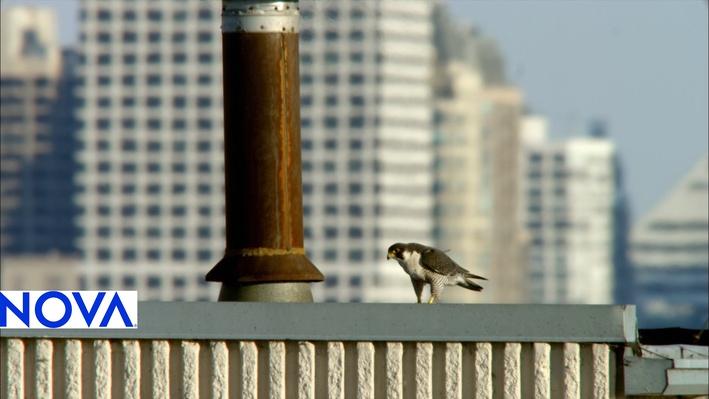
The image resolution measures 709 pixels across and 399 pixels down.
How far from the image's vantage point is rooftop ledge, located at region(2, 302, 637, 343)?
16.6 m

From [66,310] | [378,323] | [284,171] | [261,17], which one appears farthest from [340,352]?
[261,17]

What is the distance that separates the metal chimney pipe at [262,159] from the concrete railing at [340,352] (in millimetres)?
1962

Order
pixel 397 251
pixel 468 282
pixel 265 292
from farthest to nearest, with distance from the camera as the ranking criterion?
1. pixel 468 282
2. pixel 397 251
3. pixel 265 292

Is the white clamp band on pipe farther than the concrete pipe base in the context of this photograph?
Yes

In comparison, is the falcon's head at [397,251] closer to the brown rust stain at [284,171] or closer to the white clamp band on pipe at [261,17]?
the brown rust stain at [284,171]

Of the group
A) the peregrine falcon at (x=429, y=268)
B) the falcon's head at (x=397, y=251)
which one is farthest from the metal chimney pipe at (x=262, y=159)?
the peregrine falcon at (x=429, y=268)

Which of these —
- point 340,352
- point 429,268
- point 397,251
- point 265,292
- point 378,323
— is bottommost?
point 340,352

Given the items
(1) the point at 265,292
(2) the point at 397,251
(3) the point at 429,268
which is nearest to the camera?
(1) the point at 265,292

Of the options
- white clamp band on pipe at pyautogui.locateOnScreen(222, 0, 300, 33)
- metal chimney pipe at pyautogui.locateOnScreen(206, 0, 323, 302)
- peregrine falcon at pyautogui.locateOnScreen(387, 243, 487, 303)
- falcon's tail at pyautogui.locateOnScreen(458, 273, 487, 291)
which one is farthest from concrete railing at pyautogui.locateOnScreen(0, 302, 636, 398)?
white clamp band on pipe at pyautogui.locateOnScreen(222, 0, 300, 33)

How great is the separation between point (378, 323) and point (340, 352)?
379mm

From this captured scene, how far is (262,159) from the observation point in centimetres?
1908

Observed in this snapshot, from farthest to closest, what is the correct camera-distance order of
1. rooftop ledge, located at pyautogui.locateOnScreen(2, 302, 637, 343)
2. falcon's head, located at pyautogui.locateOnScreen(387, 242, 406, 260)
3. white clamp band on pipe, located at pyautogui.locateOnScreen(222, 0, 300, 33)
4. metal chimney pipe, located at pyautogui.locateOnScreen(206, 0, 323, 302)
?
falcon's head, located at pyautogui.locateOnScreen(387, 242, 406, 260)
white clamp band on pipe, located at pyautogui.locateOnScreen(222, 0, 300, 33)
metal chimney pipe, located at pyautogui.locateOnScreen(206, 0, 323, 302)
rooftop ledge, located at pyautogui.locateOnScreen(2, 302, 637, 343)

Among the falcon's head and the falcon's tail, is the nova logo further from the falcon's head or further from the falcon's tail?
the falcon's tail

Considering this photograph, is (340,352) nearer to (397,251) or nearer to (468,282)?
(397,251)
